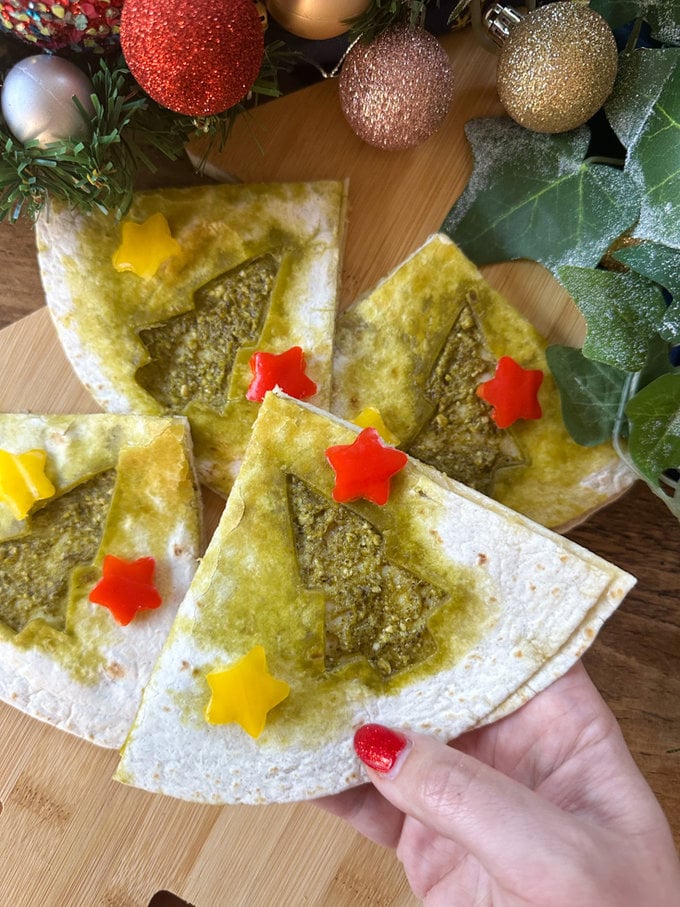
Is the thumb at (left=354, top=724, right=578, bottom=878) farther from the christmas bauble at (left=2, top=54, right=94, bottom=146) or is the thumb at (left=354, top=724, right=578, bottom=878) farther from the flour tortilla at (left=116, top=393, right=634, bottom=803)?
the christmas bauble at (left=2, top=54, right=94, bottom=146)

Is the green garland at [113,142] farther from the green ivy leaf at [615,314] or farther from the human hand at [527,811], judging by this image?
the human hand at [527,811]

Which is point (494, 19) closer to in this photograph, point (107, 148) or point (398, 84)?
point (398, 84)

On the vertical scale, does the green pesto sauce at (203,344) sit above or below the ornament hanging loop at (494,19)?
below

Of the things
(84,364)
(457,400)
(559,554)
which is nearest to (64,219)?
(84,364)

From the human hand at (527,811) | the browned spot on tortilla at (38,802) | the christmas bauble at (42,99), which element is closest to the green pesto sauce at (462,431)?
the human hand at (527,811)

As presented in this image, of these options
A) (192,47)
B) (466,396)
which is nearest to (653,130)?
(466,396)
